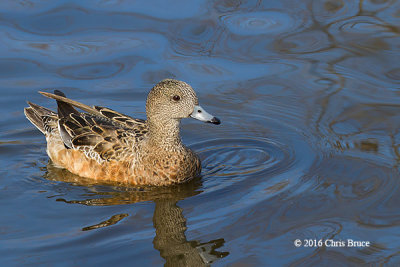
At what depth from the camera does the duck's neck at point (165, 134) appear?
26.8 feet

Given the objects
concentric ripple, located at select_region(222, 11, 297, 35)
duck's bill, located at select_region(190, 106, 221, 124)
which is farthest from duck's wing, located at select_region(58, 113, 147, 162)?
concentric ripple, located at select_region(222, 11, 297, 35)

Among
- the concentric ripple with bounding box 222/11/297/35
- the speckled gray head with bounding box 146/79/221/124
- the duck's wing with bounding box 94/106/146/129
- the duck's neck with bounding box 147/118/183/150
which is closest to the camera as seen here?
the speckled gray head with bounding box 146/79/221/124

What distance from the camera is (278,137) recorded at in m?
9.16

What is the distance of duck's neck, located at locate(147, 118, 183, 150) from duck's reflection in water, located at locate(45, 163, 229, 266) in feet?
1.55

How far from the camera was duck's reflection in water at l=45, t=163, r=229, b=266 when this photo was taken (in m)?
6.62

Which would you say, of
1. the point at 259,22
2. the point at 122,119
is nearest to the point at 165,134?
the point at 122,119

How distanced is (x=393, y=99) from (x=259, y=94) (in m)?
1.80

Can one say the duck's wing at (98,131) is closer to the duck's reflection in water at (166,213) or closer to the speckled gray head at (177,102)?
the duck's reflection in water at (166,213)

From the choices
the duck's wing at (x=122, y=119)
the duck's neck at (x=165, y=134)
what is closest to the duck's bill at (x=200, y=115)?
the duck's neck at (x=165, y=134)

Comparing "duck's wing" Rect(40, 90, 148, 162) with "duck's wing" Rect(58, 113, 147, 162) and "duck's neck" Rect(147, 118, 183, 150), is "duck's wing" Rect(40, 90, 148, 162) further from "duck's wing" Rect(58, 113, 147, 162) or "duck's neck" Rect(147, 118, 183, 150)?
"duck's neck" Rect(147, 118, 183, 150)

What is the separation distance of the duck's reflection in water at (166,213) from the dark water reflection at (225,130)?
2 centimetres

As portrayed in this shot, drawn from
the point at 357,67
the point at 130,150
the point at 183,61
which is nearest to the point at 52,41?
the point at 183,61

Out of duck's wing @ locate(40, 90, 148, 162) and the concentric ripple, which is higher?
the concentric ripple

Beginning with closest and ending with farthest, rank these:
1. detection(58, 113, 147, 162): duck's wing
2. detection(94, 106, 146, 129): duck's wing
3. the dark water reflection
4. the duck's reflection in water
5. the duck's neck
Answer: the duck's reflection in water, the dark water reflection, the duck's neck, detection(58, 113, 147, 162): duck's wing, detection(94, 106, 146, 129): duck's wing
